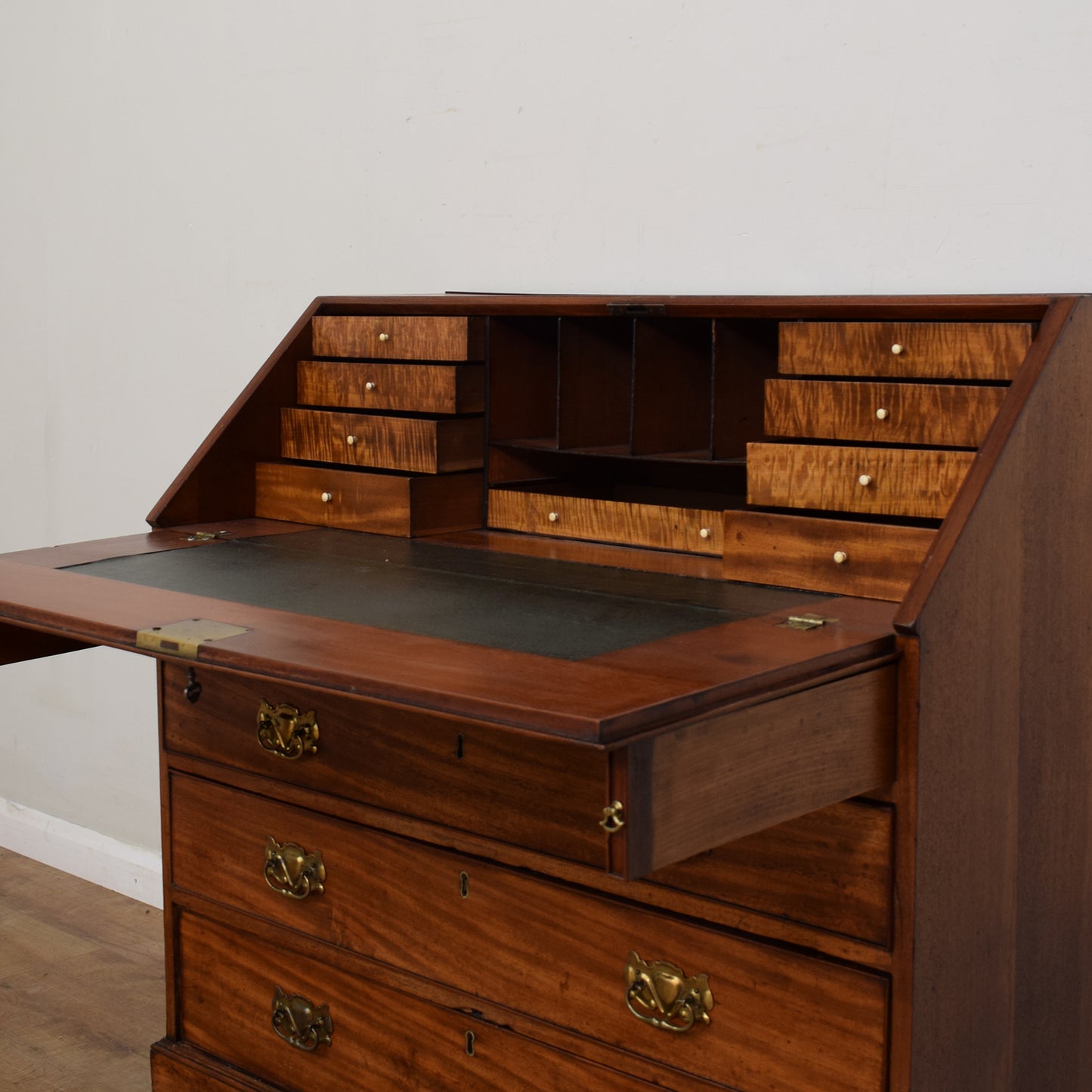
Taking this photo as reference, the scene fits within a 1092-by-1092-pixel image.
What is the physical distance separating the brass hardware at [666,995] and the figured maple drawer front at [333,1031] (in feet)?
0.34

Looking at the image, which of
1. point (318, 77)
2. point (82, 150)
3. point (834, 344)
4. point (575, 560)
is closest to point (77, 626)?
point (575, 560)

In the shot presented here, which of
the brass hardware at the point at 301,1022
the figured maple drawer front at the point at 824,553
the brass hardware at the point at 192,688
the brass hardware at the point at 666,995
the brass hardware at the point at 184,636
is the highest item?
the figured maple drawer front at the point at 824,553

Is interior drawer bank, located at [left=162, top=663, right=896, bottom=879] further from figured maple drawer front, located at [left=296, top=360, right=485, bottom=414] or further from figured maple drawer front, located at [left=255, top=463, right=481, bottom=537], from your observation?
figured maple drawer front, located at [left=296, top=360, right=485, bottom=414]

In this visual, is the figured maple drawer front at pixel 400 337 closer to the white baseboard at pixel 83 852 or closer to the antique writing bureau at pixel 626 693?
the antique writing bureau at pixel 626 693

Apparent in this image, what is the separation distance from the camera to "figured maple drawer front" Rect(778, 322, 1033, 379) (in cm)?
185

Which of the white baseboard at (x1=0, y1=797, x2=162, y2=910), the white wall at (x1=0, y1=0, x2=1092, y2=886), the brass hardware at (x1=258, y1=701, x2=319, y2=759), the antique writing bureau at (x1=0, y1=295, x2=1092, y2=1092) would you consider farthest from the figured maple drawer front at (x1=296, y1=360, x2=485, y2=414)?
the white baseboard at (x1=0, y1=797, x2=162, y2=910)

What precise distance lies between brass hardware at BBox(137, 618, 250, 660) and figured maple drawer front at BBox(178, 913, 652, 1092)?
2.46 feet

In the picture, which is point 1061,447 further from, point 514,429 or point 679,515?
point 514,429

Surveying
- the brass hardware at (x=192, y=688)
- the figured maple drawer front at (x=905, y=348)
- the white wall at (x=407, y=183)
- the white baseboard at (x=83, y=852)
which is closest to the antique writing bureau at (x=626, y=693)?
the figured maple drawer front at (x=905, y=348)

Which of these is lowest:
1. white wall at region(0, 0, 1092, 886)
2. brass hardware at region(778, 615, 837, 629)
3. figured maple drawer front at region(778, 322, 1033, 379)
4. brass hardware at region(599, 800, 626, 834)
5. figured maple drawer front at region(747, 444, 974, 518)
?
brass hardware at region(599, 800, 626, 834)

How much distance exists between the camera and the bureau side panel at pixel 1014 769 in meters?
1.72

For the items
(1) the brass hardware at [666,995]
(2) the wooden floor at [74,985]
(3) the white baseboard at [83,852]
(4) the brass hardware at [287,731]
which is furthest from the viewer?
(3) the white baseboard at [83,852]

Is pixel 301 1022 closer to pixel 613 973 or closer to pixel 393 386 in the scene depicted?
pixel 613 973

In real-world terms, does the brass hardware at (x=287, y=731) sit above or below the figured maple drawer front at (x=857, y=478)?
below
